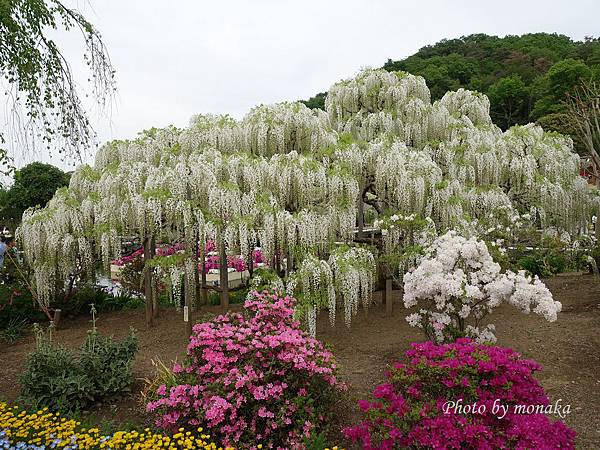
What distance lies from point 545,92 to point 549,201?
27.2 m

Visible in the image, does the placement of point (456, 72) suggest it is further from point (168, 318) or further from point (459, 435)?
point (459, 435)

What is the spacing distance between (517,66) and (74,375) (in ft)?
117

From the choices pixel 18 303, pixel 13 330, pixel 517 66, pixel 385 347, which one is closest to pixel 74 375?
pixel 13 330

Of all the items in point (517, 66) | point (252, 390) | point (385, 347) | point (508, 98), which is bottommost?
point (385, 347)

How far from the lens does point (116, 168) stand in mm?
8094

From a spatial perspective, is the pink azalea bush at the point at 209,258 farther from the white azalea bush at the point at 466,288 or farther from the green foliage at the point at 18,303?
the white azalea bush at the point at 466,288

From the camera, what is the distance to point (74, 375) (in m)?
5.13

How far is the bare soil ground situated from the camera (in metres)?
4.80

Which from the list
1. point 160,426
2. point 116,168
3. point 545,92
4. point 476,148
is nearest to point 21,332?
point 116,168

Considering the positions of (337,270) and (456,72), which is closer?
(337,270)

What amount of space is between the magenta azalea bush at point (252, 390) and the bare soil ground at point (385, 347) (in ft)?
1.94

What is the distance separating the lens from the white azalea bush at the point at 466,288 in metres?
5.01

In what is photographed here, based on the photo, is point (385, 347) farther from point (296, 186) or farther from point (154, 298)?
point (154, 298)

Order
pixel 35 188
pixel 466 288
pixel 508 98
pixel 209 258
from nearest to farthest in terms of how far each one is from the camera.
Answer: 1. pixel 466 288
2. pixel 209 258
3. pixel 35 188
4. pixel 508 98
